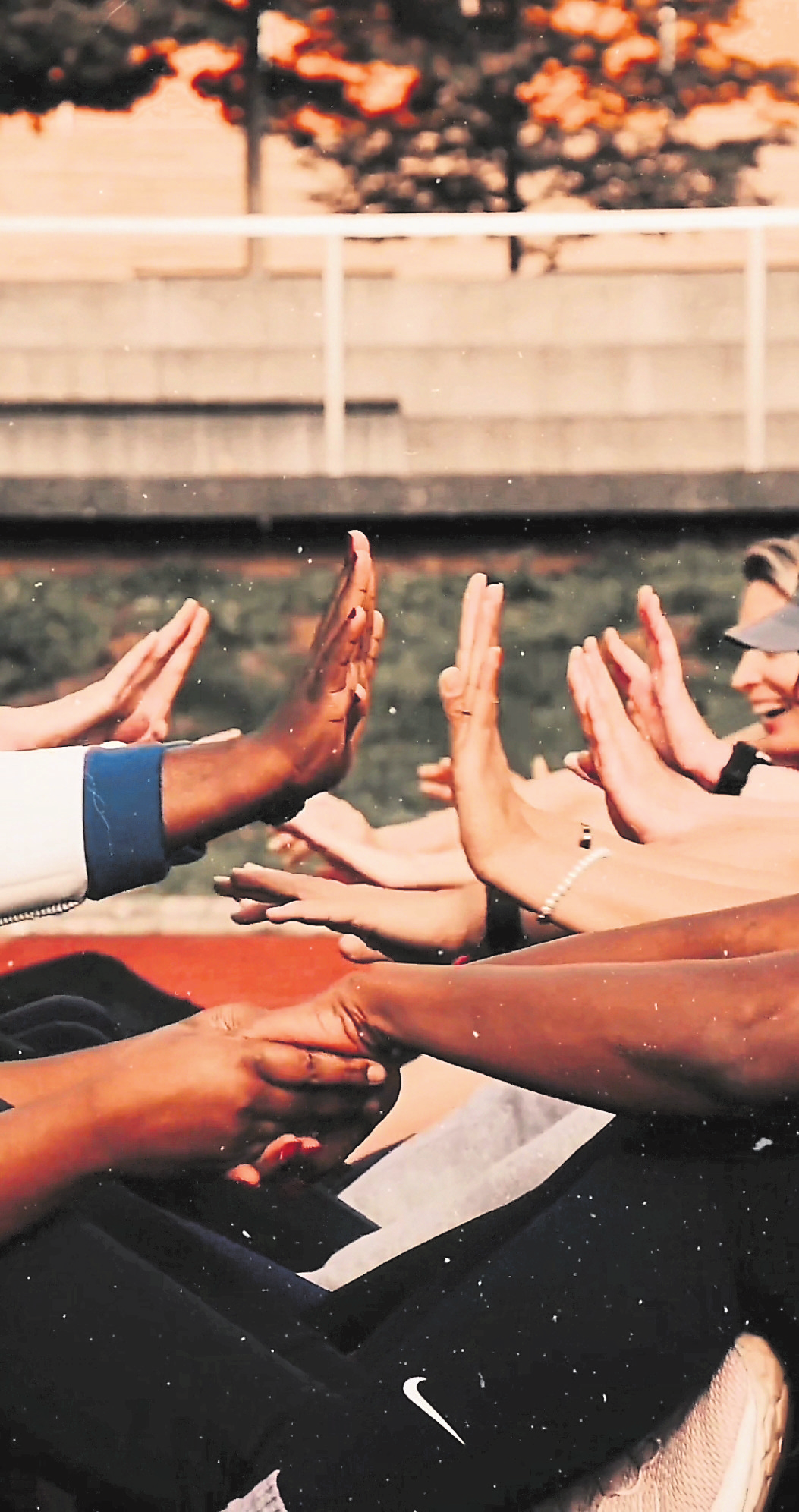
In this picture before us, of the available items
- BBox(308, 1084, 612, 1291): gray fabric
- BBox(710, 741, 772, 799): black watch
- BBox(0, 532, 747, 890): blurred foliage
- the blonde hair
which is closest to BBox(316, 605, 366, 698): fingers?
BBox(308, 1084, 612, 1291): gray fabric

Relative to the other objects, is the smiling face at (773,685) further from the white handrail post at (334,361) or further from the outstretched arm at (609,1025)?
the white handrail post at (334,361)

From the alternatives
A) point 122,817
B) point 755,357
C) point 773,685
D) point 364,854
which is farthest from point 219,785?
point 755,357

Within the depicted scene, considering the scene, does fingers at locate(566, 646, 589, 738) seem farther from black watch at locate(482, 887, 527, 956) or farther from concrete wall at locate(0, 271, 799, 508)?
concrete wall at locate(0, 271, 799, 508)

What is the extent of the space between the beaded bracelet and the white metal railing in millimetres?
2552

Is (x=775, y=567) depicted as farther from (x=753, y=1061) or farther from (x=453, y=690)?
(x=753, y=1061)

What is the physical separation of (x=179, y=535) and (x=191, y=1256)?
2.71 metres

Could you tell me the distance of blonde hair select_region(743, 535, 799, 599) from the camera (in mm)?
2555

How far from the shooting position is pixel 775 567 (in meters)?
2.60

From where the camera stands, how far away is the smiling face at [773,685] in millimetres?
1952

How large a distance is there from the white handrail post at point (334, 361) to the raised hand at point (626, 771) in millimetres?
2328

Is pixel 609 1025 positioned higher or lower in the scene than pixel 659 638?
higher

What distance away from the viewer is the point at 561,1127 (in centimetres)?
138

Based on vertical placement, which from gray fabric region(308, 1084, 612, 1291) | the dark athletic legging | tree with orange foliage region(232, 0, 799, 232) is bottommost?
gray fabric region(308, 1084, 612, 1291)

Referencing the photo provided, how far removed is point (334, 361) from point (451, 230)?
17.0 inches
